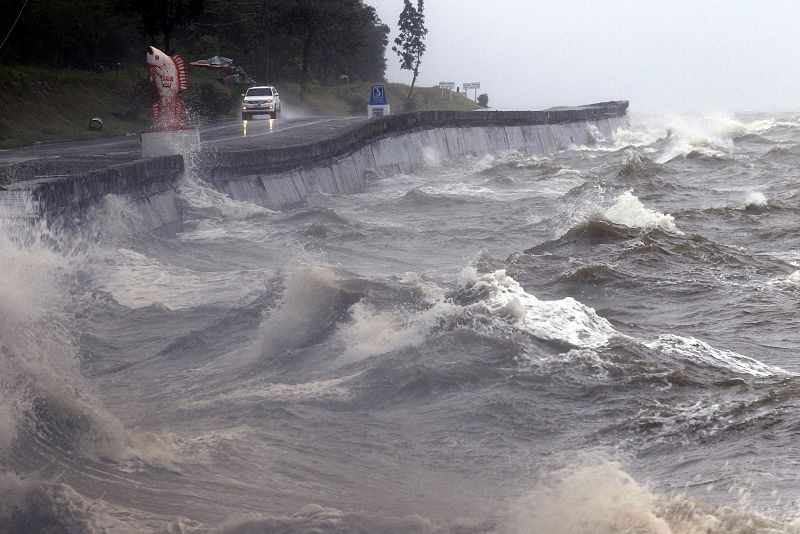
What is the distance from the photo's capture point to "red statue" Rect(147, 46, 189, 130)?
18.4 meters

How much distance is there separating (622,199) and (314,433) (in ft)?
39.3

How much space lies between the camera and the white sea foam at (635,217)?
17109 mm

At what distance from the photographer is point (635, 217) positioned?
17.6 metres

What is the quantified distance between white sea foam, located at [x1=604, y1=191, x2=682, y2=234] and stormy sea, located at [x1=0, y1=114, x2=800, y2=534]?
1588mm

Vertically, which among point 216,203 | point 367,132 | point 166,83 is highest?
point 166,83

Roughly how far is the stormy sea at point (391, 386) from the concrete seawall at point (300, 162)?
0.56 meters

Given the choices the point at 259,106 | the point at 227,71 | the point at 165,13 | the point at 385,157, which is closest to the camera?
the point at 385,157

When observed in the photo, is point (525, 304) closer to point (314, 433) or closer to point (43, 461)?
point (314, 433)

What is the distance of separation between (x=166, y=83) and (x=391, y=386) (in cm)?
1200

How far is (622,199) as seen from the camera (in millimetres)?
18141

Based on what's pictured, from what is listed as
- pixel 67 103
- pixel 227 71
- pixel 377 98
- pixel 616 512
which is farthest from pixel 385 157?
pixel 227 71

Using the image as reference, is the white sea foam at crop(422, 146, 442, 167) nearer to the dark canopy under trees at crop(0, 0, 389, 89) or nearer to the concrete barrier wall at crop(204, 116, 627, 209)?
the concrete barrier wall at crop(204, 116, 627, 209)

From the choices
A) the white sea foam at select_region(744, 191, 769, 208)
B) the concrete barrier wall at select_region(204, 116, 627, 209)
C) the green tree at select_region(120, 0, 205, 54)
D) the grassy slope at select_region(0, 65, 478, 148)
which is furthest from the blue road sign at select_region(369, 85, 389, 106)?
the white sea foam at select_region(744, 191, 769, 208)

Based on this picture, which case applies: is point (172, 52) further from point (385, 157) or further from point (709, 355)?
point (709, 355)
